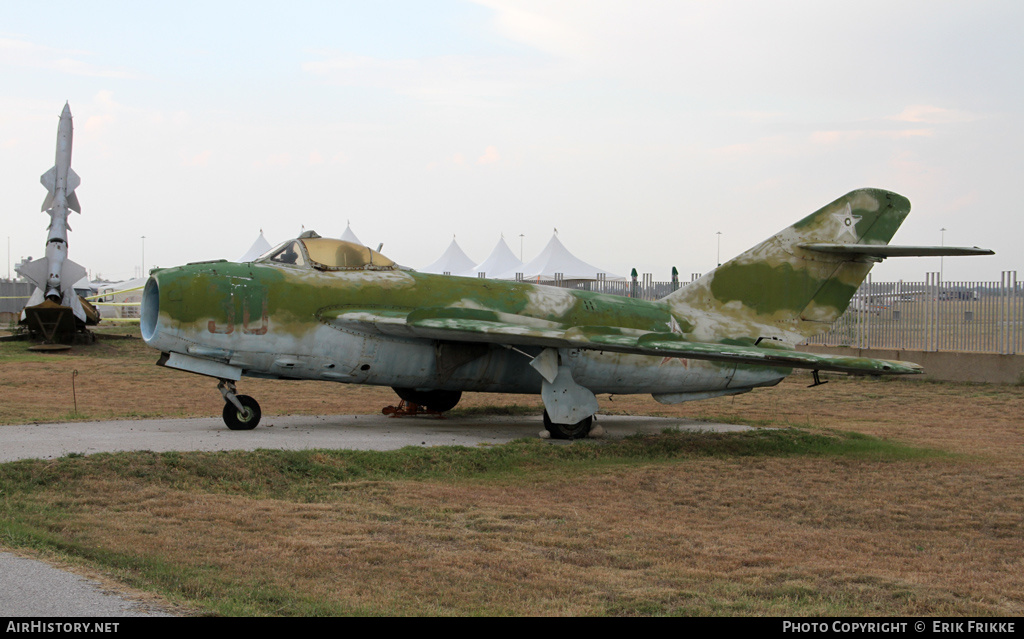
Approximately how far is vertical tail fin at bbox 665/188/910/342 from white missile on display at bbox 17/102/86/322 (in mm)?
29407

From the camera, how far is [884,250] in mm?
15695

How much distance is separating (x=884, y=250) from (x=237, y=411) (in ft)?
36.0

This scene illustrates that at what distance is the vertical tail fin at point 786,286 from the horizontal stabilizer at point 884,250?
248 millimetres

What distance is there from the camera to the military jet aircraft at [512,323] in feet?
44.7

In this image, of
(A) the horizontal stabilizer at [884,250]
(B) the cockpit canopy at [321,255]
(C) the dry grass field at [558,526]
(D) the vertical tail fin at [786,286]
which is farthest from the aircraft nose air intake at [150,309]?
(A) the horizontal stabilizer at [884,250]

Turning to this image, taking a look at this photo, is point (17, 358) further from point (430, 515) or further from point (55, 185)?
point (430, 515)

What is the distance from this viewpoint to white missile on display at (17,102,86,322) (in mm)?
37719

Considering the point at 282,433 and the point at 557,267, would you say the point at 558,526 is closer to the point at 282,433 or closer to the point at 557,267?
the point at 282,433

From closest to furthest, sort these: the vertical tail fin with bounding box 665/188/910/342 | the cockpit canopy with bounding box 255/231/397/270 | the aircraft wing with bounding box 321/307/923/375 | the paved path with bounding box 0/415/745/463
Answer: the paved path with bounding box 0/415/745/463
the aircraft wing with bounding box 321/307/923/375
the cockpit canopy with bounding box 255/231/397/270
the vertical tail fin with bounding box 665/188/910/342

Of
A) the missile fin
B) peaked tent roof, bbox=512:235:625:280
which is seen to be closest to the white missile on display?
the missile fin

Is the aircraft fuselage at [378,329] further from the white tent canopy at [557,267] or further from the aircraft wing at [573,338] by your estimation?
the white tent canopy at [557,267]

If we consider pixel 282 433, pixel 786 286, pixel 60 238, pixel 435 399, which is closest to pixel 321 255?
pixel 282 433

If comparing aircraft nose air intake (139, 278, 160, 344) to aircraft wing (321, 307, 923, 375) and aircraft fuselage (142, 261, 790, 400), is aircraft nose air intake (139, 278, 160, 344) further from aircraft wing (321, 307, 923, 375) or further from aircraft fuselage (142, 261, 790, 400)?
aircraft wing (321, 307, 923, 375)
